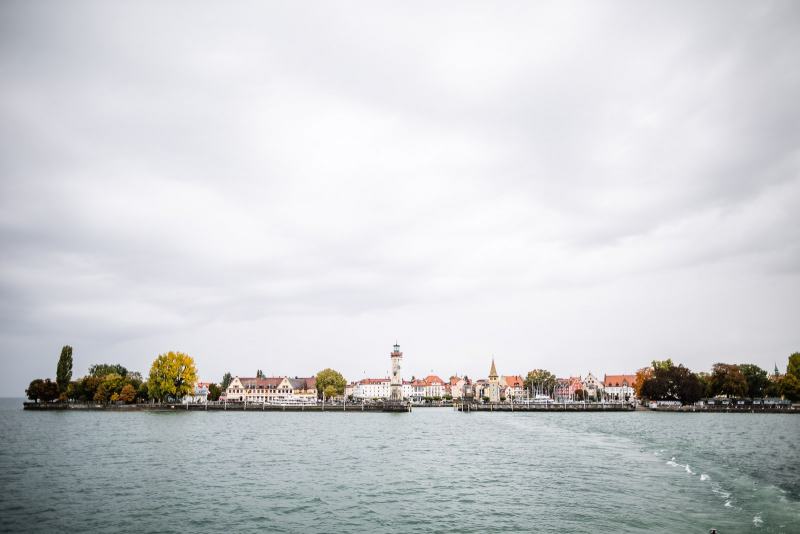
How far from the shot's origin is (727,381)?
14200 cm

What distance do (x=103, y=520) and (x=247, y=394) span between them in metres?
175

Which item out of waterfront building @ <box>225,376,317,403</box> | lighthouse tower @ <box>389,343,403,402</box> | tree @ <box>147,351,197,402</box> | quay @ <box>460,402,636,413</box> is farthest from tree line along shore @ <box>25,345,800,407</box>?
lighthouse tower @ <box>389,343,403,402</box>

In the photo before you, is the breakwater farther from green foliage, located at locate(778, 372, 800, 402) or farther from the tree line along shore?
green foliage, located at locate(778, 372, 800, 402)

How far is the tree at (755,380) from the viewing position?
165 metres

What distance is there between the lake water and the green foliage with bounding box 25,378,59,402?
9505cm

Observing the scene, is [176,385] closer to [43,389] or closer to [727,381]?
[43,389]

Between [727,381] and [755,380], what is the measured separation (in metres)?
33.7

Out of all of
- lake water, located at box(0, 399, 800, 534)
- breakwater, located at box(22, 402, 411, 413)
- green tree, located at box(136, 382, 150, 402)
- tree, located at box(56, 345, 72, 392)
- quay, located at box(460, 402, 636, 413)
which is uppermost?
tree, located at box(56, 345, 72, 392)

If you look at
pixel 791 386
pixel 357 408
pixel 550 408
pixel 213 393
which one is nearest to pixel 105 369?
pixel 213 393

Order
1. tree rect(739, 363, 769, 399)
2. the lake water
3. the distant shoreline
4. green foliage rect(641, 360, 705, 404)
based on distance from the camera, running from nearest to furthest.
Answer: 1. the lake water
2. the distant shoreline
3. green foliage rect(641, 360, 705, 404)
4. tree rect(739, 363, 769, 399)

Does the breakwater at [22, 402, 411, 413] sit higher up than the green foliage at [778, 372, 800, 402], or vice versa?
the green foliage at [778, 372, 800, 402]

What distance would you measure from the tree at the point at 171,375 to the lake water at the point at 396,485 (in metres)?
60.9

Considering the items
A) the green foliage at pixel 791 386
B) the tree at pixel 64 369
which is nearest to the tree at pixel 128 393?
the tree at pixel 64 369

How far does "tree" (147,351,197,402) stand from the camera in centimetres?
12031
